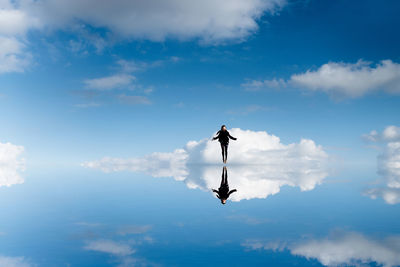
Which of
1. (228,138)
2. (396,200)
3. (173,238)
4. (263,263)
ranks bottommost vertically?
(263,263)

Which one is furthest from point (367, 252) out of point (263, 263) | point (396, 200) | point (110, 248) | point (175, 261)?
point (396, 200)

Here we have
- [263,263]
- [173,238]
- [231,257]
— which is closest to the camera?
[263,263]

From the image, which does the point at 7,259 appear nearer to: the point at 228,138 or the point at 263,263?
the point at 263,263

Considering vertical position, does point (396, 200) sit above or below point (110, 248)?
above

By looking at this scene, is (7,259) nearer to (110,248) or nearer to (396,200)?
(110,248)

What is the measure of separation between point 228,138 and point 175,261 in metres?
25.4

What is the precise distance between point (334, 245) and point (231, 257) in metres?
3.23

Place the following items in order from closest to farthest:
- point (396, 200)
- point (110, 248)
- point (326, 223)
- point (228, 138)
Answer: point (110, 248) < point (326, 223) < point (396, 200) < point (228, 138)

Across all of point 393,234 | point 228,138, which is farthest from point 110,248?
point 228,138

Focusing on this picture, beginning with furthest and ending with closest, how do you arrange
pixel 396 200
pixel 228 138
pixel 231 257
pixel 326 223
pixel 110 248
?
pixel 228 138, pixel 396 200, pixel 326 223, pixel 110 248, pixel 231 257

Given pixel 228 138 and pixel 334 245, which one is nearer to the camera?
pixel 334 245

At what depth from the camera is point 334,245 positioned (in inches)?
344

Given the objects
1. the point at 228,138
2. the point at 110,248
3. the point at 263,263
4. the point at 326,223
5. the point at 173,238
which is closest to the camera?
the point at 263,263

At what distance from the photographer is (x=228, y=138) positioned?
107 ft
